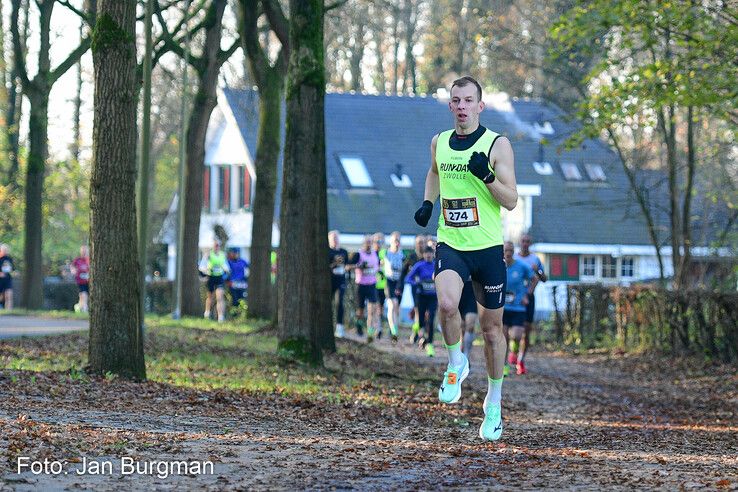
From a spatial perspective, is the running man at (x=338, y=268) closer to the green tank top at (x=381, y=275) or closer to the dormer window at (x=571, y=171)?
the green tank top at (x=381, y=275)

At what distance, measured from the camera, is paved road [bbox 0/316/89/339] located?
24172 millimetres

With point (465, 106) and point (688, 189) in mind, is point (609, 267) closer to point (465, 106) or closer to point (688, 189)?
point (688, 189)

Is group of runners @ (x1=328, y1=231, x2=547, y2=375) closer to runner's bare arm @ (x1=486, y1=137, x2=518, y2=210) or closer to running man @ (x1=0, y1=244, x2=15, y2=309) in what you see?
runner's bare arm @ (x1=486, y1=137, x2=518, y2=210)

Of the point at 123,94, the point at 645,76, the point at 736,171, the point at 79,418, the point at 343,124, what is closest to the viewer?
the point at 79,418

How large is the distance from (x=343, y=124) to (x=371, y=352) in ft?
101

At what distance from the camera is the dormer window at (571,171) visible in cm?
5434

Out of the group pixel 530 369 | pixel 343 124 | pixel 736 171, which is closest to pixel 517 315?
pixel 530 369

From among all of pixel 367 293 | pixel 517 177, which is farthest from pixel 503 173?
pixel 517 177

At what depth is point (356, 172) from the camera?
53312 millimetres

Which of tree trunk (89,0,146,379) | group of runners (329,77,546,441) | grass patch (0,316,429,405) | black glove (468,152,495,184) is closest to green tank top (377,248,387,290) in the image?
grass patch (0,316,429,405)

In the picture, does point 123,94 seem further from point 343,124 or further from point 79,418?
point 343,124

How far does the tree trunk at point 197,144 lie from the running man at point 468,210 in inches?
807

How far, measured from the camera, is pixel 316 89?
17.3 meters

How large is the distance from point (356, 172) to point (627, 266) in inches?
441
